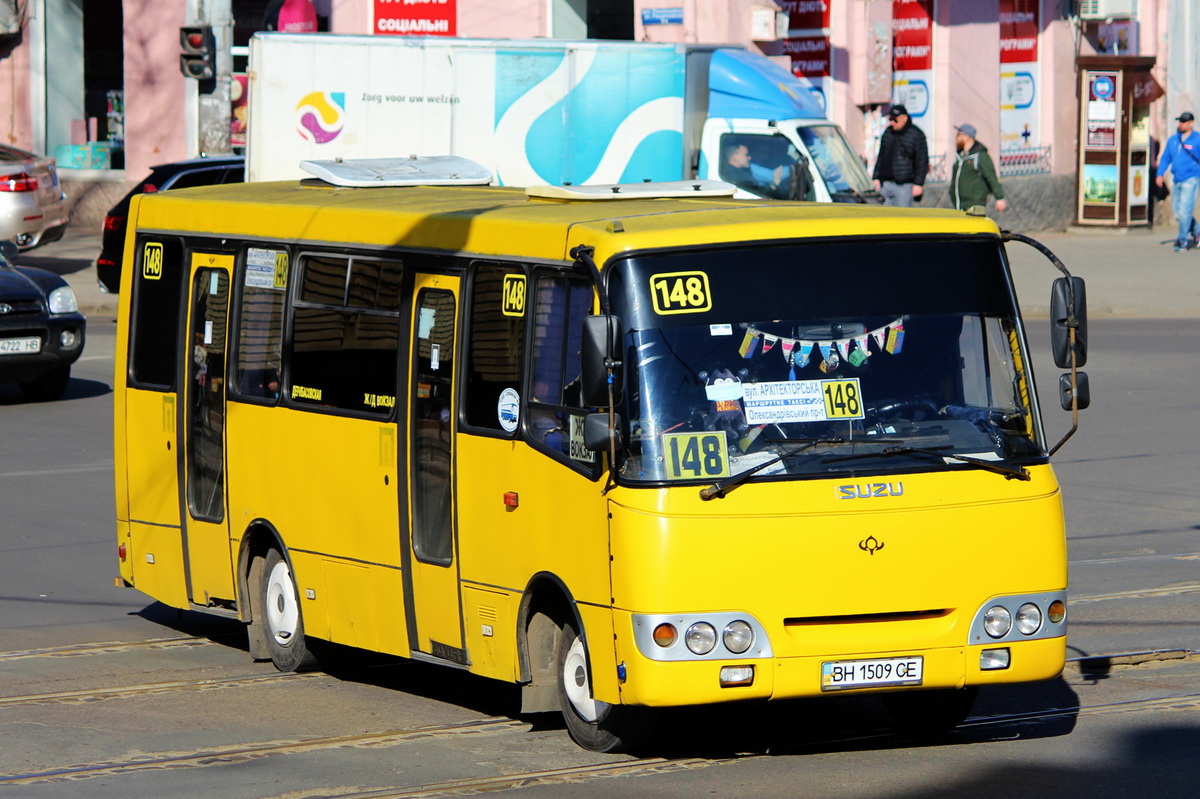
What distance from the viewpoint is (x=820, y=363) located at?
24.6 feet

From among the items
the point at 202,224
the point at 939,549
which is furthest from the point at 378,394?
the point at 939,549

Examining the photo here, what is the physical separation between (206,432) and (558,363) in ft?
9.81

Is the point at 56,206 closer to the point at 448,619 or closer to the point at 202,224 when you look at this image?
the point at 202,224

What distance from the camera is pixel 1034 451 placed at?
7664 mm

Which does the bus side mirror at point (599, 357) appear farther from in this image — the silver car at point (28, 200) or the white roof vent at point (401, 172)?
the silver car at point (28, 200)

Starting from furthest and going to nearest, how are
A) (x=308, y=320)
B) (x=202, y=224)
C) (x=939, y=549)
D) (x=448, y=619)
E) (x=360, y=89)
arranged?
(x=360, y=89), (x=202, y=224), (x=308, y=320), (x=448, y=619), (x=939, y=549)

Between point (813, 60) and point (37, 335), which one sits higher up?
point (813, 60)

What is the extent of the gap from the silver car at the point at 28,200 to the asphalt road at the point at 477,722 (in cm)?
1598

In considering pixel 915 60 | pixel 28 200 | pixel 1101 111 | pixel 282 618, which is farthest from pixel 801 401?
pixel 1101 111

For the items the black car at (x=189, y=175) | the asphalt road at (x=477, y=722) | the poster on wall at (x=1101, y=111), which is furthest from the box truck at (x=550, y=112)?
the poster on wall at (x=1101, y=111)

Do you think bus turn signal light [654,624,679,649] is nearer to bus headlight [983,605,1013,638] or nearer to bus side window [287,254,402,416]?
→ bus headlight [983,605,1013,638]

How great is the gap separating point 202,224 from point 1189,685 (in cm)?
508

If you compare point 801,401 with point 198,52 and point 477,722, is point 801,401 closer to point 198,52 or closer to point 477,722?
point 477,722

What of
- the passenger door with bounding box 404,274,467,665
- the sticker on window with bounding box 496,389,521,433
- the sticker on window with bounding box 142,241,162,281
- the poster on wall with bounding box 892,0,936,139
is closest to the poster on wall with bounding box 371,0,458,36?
the poster on wall with bounding box 892,0,936,139
